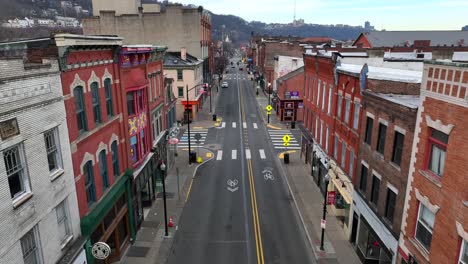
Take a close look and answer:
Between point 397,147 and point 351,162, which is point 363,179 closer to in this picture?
point 351,162

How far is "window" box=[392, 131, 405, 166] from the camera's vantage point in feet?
53.3

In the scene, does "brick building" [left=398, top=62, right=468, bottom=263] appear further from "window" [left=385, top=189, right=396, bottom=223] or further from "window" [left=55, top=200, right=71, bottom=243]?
"window" [left=55, top=200, right=71, bottom=243]

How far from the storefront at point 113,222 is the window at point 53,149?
11.1ft

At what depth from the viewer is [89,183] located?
1694 centimetres

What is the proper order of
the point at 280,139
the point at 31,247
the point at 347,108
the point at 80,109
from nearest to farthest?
the point at 31,247, the point at 80,109, the point at 347,108, the point at 280,139

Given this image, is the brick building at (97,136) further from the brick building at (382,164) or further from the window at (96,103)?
the brick building at (382,164)

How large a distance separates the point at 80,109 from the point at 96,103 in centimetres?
159

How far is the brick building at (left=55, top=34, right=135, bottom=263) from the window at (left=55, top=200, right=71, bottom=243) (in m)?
0.93

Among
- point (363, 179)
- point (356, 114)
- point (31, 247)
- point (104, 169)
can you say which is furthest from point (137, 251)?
point (356, 114)

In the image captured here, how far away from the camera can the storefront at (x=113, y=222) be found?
16.3m

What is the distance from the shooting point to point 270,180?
3294 cm

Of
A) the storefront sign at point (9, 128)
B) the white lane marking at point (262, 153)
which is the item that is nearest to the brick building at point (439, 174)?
the storefront sign at point (9, 128)

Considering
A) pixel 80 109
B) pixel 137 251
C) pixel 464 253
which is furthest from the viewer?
pixel 137 251

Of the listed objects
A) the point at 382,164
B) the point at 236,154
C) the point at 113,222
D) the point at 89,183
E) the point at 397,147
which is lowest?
the point at 236,154
